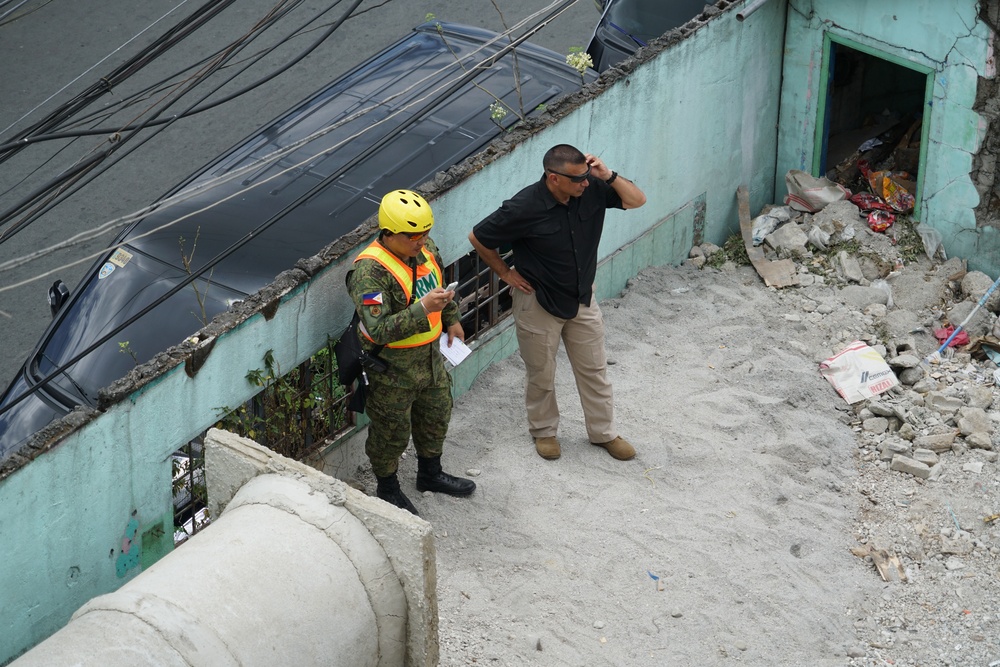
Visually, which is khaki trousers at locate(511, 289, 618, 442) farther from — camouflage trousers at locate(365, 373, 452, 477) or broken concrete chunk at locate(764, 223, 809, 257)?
broken concrete chunk at locate(764, 223, 809, 257)

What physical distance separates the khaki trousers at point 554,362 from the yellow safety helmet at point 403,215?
1.00 meters

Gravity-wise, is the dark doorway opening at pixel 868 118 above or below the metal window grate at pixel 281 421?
above

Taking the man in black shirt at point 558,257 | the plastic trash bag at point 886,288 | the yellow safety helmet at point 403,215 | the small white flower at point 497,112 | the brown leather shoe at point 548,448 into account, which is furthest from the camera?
the plastic trash bag at point 886,288

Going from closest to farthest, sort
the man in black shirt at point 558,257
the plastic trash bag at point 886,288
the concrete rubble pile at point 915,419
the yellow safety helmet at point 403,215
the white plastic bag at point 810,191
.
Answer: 1. the yellow safety helmet at point 403,215
2. the concrete rubble pile at point 915,419
3. the man in black shirt at point 558,257
4. the plastic trash bag at point 886,288
5. the white plastic bag at point 810,191

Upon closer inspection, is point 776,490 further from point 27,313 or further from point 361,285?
point 27,313

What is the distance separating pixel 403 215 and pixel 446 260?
132 centimetres

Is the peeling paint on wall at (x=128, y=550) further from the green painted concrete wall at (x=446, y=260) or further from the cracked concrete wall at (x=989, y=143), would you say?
the cracked concrete wall at (x=989, y=143)

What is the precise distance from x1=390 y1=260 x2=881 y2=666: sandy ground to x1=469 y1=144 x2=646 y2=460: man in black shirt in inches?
18.9

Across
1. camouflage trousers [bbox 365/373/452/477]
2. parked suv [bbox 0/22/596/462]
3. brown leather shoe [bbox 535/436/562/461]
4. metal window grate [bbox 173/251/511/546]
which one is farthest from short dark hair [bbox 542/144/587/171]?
brown leather shoe [bbox 535/436/562/461]

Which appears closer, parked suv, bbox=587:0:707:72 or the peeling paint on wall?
the peeling paint on wall

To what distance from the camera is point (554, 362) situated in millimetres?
6727

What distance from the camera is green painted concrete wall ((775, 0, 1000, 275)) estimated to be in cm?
820

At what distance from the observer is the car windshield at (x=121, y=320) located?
6762 millimetres

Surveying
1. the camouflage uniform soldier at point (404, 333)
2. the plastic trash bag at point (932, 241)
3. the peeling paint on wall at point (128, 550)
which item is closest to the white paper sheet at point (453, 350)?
the camouflage uniform soldier at point (404, 333)
